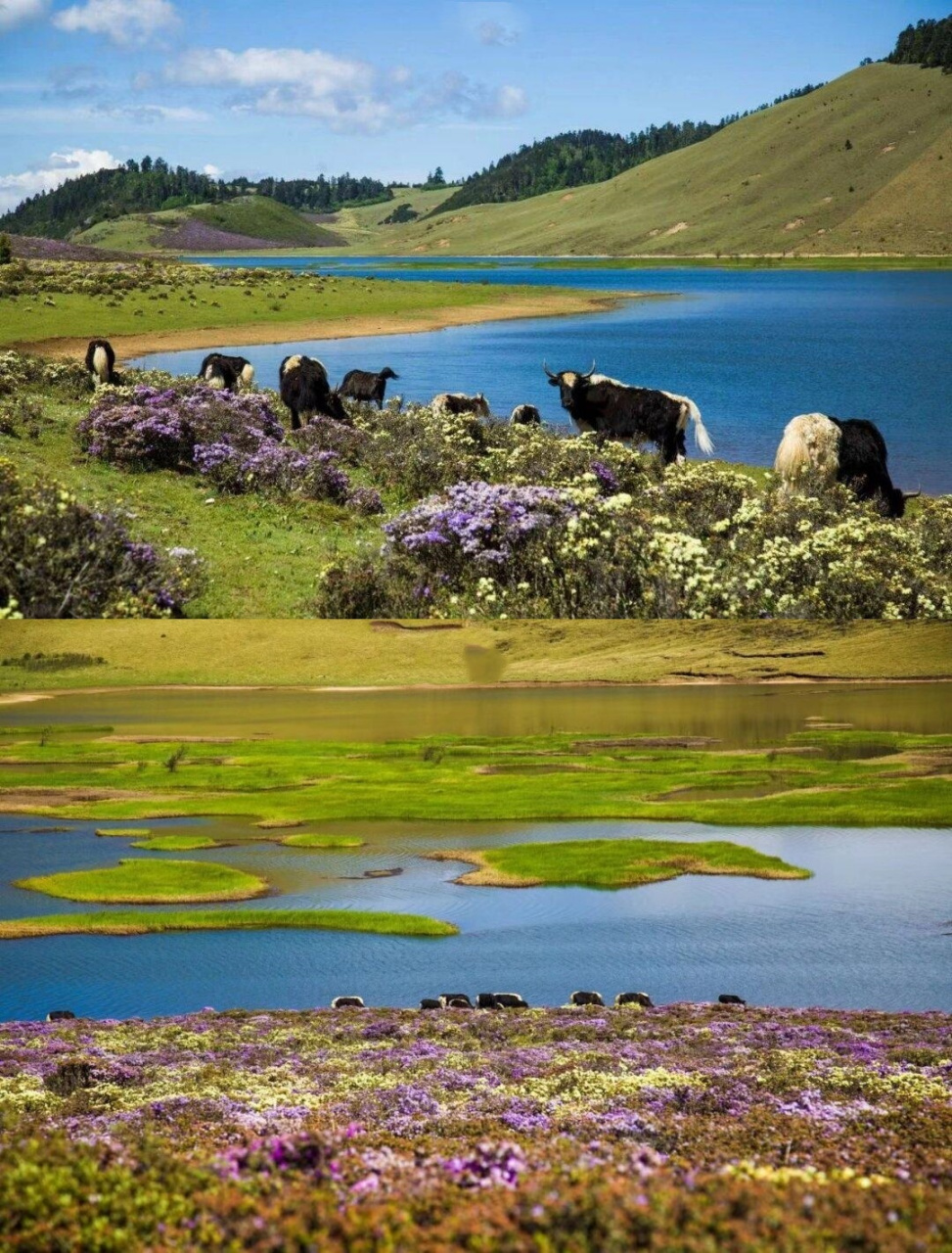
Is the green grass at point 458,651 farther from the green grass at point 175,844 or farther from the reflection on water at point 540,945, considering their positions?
the reflection on water at point 540,945

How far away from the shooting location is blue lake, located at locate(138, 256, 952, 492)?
1610 inches

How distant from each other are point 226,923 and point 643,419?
983 inches

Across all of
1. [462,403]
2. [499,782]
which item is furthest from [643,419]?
[499,782]

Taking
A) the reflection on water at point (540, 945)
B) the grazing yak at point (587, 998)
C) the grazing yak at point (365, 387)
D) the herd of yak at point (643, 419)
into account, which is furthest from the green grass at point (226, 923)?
the grazing yak at point (365, 387)

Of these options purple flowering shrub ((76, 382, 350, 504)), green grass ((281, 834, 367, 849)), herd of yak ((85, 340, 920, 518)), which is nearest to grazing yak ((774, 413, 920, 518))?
herd of yak ((85, 340, 920, 518))

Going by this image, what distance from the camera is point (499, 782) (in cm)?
1114

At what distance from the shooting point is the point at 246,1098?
5.62 m

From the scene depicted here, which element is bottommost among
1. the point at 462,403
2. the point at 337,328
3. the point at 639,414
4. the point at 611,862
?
A: the point at 611,862

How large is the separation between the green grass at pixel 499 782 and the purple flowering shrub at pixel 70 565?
2900 millimetres

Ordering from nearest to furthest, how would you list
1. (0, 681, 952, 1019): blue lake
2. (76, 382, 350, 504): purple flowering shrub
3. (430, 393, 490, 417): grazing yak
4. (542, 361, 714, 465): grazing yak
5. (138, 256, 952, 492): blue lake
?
(0, 681, 952, 1019): blue lake
(76, 382, 350, 504): purple flowering shrub
(542, 361, 714, 465): grazing yak
(430, 393, 490, 417): grazing yak
(138, 256, 952, 492): blue lake

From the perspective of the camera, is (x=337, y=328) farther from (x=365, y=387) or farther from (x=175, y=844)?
(x=175, y=844)

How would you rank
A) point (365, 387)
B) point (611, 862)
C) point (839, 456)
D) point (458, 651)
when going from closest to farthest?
1. point (611, 862)
2. point (458, 651)
3. point (839, 456)
4. point (365, 387)

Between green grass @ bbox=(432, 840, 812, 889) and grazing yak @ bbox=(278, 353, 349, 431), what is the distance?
23.7 meters

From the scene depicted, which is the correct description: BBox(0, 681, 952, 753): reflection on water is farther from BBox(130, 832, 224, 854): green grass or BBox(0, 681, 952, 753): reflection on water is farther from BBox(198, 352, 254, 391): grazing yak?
BBox(198, 352, 254, 391): grazing yak
